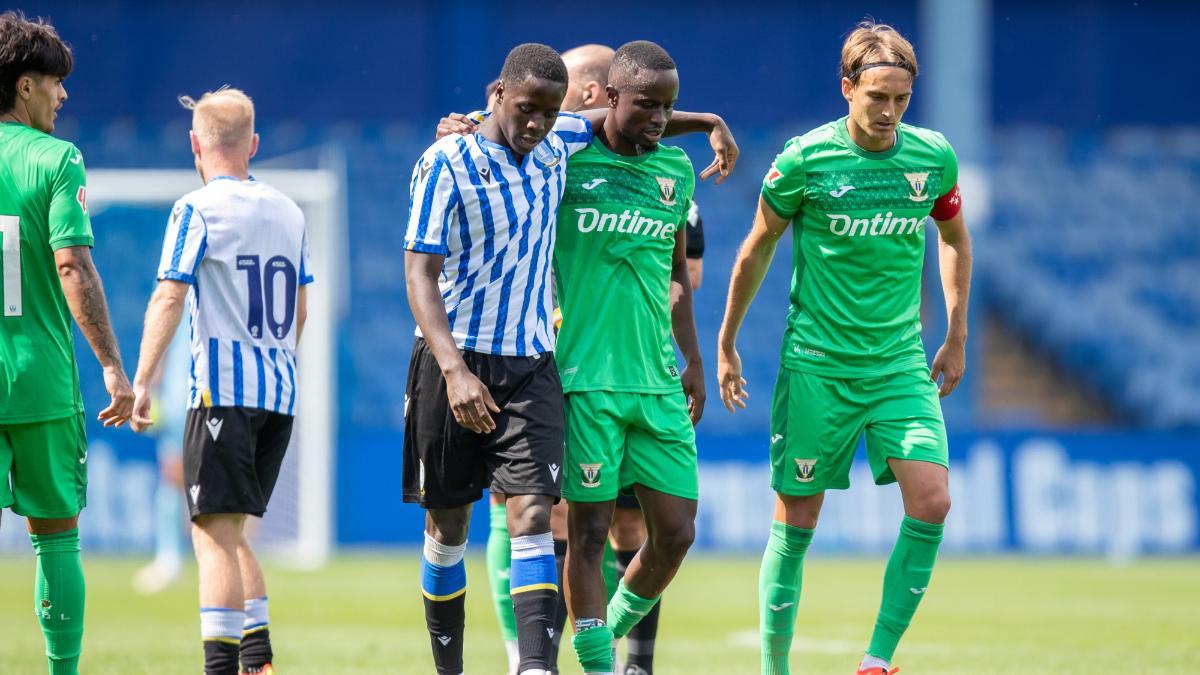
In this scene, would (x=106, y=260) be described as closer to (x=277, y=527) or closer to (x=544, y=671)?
(x=277, y=527)

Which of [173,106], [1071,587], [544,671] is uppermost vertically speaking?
[173,106]

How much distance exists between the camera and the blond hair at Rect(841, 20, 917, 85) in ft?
19.5

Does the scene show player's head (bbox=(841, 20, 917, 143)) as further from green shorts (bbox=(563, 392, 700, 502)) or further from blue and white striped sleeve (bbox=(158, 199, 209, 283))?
blue and white striped sleeve (bbox=(158, 199, 209, 283))

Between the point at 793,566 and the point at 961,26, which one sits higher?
the point at 961,26

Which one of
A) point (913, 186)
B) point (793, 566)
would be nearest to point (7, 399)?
point (793, 566)

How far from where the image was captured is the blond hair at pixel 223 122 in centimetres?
604

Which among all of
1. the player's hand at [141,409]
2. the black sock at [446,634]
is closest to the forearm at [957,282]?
the black sock at [446,634]

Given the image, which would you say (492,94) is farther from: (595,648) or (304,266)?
(595,648)

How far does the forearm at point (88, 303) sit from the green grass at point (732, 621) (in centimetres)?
246

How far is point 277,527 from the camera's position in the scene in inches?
611

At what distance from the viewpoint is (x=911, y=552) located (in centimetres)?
593

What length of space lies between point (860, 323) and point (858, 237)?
1.04ft

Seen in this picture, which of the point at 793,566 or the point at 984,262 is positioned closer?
the point at 793,566

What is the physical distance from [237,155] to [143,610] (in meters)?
5.87
